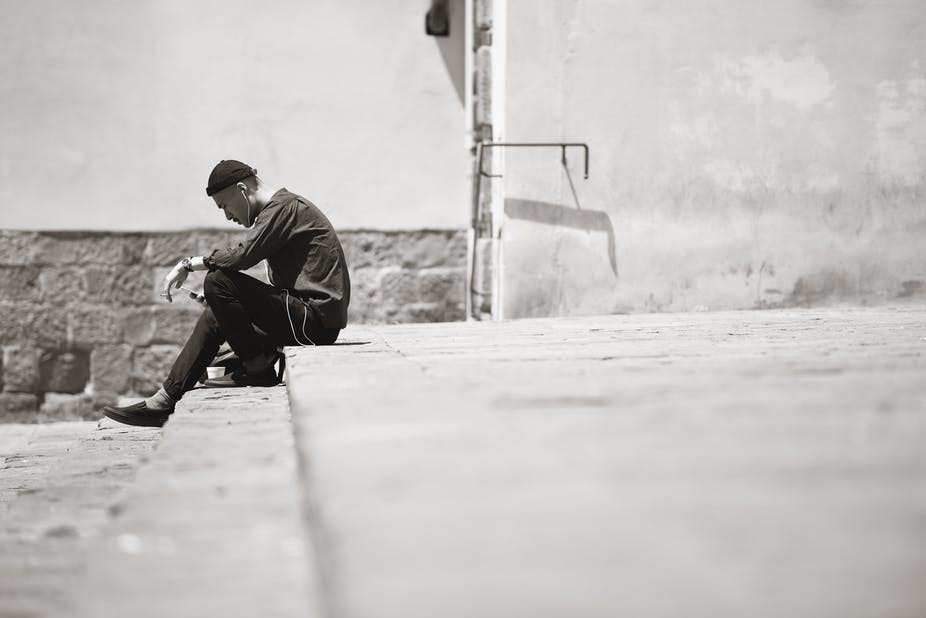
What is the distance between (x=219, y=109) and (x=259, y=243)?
319 centimetres

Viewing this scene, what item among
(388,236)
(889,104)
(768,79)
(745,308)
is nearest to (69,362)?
(388,236)

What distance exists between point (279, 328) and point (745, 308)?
12.3 feet

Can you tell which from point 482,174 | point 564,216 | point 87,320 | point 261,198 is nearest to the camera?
point 261,198

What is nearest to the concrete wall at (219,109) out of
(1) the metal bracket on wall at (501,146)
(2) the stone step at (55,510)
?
(1) the metal bracket on wall at (501,146)

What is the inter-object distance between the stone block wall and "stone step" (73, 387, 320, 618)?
480 cm

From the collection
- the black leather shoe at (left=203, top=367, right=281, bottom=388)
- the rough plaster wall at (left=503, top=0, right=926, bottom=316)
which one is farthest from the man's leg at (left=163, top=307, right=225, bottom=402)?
the rough plaster wall at (left=503, top=0, right=926, bottom=316)

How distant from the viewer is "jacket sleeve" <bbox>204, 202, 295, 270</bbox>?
14.3ft

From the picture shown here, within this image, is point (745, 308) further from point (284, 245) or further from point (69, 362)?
point (69, 362)

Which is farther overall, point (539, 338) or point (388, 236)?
point (388, 236)

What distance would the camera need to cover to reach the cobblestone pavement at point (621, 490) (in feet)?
3.79

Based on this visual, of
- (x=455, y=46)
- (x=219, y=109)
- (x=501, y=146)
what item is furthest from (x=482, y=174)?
(x=219, y=109)

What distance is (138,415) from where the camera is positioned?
4.38 m

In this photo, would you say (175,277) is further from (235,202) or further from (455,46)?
(455,46)

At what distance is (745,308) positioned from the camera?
23.6 ft
